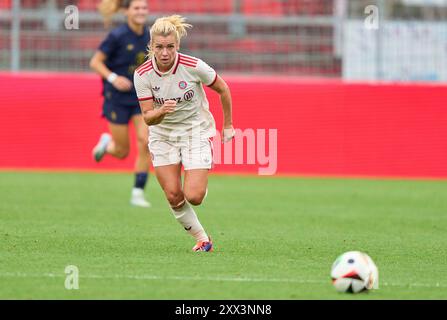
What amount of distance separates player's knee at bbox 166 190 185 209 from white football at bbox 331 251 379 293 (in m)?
2.20

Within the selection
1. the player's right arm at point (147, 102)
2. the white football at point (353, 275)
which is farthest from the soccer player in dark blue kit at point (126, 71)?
the white football at point (353, 275)

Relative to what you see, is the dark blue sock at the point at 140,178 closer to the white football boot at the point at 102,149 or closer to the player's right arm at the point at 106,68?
the player's right arm at the point at 106,68

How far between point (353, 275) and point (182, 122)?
2.64m

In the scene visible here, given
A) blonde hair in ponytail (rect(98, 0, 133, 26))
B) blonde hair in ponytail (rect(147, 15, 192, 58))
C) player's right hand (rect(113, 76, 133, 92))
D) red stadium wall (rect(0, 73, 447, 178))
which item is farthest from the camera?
red stadium wall (rect(0, 73, 447, 178))

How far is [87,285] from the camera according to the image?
→ 663cm

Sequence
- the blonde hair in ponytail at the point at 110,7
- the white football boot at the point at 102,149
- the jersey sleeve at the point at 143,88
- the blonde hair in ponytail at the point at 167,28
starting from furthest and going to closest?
1. the white football boot at the point at 102,149
2. the blonde hair in ponytail at the point at 110,7
3. the jersey sleeve at the point at 143,88
4. the blonde hair in ponytail at the point at 167,28

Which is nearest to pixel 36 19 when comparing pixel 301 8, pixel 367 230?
pixel 301 8

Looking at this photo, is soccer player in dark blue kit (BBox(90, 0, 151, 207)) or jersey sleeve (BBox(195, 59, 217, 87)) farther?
soccer player in dark blue kit (BBox(90, 0, 151, 207))

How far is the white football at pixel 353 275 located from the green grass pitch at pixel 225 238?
7cm

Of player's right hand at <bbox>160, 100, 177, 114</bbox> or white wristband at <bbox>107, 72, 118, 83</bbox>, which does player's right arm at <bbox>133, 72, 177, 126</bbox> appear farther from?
white wristband at <bbox>107, 72, 118, 83</bbox>

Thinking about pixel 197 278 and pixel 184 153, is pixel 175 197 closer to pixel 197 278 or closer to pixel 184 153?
pixel 184 153

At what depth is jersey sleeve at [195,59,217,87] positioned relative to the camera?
845 cm

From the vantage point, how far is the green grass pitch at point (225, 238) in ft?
22.1

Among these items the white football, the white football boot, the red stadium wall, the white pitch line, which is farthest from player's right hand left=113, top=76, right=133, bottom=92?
the white football
